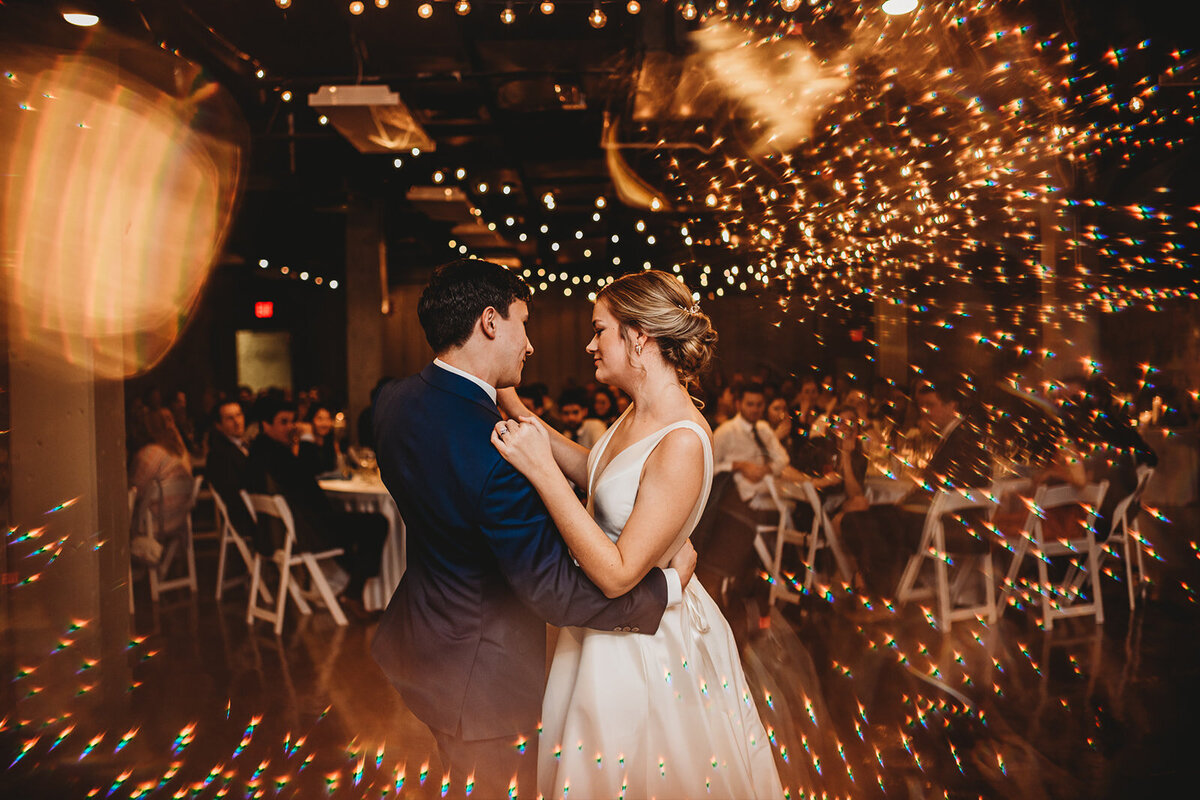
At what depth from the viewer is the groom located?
1.35 meters

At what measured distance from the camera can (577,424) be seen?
6.09 meters

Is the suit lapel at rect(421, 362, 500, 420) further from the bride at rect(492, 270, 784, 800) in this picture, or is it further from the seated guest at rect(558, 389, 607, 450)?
the seated guest at rect(558, 389, 607, 450)

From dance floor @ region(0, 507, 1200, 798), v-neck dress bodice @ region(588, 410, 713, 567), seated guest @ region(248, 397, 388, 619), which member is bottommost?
dance floor @ region(0, 507, 1200, 798)

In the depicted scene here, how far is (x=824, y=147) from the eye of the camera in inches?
172

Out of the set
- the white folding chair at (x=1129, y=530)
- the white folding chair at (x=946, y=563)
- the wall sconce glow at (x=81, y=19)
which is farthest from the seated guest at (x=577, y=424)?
the wall sconce glow at (x=81, y=19)

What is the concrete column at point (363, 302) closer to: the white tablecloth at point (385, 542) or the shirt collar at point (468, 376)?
the white tablecloth at point (385, 542)

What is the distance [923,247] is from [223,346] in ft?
40.8

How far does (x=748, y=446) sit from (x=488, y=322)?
10.9 feet

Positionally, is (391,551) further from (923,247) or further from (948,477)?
(923,247)

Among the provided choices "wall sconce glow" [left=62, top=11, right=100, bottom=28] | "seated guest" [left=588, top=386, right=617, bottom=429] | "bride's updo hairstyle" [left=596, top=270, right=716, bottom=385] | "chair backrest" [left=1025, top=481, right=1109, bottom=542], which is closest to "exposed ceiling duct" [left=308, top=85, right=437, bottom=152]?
"wall sconce glow" [left=62, top=11, right=100, bottom=28]

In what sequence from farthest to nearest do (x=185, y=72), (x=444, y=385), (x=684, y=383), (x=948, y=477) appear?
(x=185, y=72), (x=948, y=477), (x=684, y=383), (x=444, y=385)

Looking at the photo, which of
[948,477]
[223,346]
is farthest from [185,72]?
[223,346]

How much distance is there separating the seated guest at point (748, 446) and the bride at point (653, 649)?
2.85 meters

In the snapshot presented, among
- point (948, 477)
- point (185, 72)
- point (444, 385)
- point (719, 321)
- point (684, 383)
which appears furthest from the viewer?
point (719, 321)
